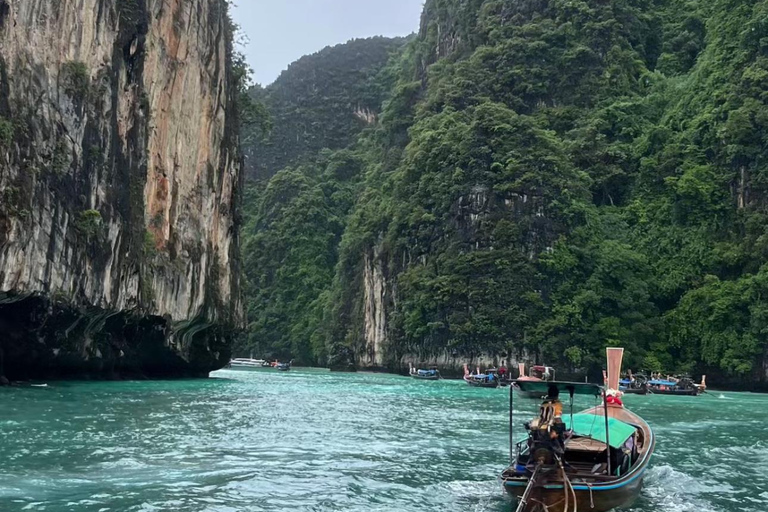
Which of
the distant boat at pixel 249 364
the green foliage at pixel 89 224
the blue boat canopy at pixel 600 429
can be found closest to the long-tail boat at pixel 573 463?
the blue boat canopy at pixel 600 429

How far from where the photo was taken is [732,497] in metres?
11.6

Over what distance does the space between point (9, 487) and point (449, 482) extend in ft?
21.2

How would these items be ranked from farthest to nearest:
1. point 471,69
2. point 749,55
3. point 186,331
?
point 471,69
point 749,55
point 186,331

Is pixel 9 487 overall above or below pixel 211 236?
below

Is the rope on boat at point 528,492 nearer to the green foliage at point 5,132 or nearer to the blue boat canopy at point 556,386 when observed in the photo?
the blue boat canopy at point 556,386

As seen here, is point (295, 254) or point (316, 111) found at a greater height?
point (316, 111)

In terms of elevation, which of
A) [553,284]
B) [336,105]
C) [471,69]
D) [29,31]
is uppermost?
[336,105]

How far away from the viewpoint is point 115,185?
29.2 metres

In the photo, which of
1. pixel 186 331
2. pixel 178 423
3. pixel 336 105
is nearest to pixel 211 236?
pixel 186 331

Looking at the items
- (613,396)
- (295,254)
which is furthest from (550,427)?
(295,254)

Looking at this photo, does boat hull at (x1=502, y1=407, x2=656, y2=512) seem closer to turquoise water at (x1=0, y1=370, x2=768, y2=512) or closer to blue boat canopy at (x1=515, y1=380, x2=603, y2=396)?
turquoise water at (x1=0, y1=370, x2=768, y2=512)

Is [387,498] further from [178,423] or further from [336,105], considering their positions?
[336,105]

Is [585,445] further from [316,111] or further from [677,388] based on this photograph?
[316,111]

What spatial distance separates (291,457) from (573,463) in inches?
213
